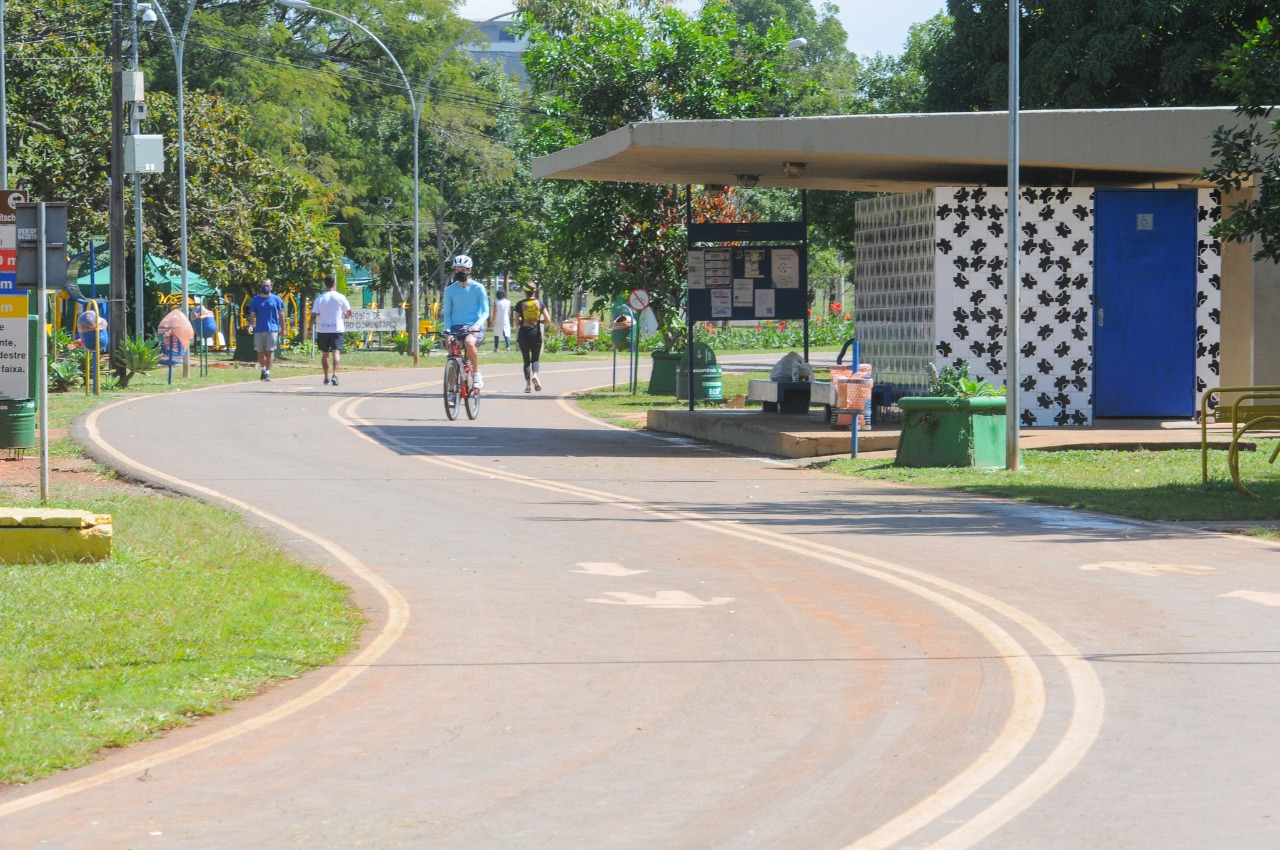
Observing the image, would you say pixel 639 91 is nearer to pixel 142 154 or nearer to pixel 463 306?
pixel 463 306

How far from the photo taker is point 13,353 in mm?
14180

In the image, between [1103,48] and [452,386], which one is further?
[1103,48]

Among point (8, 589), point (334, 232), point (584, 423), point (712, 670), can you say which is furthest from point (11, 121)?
point (712, 670)

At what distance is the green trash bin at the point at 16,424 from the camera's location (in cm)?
1817

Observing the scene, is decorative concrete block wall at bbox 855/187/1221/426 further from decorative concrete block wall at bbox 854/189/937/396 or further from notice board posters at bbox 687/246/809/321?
notice board posters at bbox 687/246/809/321

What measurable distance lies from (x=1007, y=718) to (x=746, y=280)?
18008mm

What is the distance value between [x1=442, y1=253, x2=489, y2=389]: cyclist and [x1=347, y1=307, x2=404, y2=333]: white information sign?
102ft

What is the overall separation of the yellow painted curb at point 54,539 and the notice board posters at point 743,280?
1469 centimetres

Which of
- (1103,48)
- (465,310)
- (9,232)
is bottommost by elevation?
(465,310)

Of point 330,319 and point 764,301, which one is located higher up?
point 764,301

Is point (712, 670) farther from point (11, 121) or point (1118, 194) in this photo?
point (11, 121)

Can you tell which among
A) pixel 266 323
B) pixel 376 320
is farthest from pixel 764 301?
pixel 376 320

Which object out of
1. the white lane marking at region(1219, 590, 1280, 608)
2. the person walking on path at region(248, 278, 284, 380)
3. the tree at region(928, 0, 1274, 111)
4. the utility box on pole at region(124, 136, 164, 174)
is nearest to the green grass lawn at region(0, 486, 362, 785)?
the white lane marking at region(1219, 590, 1280, 608)

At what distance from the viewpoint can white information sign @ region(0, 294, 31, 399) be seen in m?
14.1
